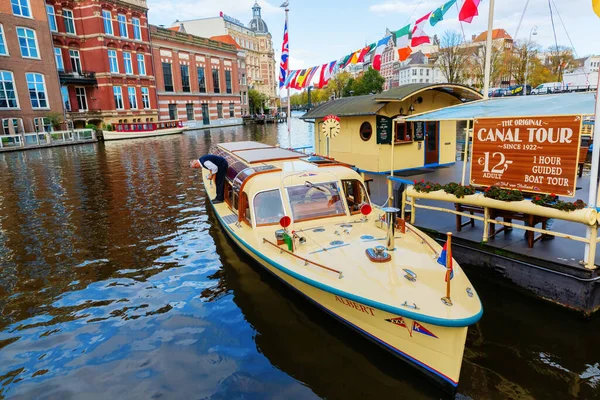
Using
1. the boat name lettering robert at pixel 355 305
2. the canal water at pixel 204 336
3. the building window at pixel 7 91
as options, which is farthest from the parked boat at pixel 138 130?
the boat name lettering robert at pixel 355 305

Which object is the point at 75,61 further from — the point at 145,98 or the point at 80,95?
the point at 145,98

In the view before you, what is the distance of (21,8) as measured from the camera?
1490 inches

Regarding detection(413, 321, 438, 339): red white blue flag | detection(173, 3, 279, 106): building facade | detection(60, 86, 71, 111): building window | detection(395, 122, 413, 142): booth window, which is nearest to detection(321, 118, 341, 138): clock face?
detection(395, 122, 413, 142): booth window

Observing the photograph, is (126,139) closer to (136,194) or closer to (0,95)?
(0,95)

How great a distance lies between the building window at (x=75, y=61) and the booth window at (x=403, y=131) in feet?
156

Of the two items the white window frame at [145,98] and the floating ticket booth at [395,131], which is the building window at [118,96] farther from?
the floating ticket booth at [395,131]

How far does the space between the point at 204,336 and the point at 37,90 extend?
44.8 metres

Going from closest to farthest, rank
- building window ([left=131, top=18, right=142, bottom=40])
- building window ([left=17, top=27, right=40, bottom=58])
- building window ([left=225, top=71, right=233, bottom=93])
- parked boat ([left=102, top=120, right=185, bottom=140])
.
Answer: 1. building window ([left=17, top=27, right=40, bottom=58])
2. parked boat ([left=102, top=120, right=185, bottom=140])
3. building window ([left=131, top=18, right=142, bottom=40])
4. building window ([left=225, top=71, right=233, bottom=93])

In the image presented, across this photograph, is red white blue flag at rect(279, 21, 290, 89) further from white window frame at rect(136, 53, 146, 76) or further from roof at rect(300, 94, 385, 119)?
white window frame at rect(136, 53, 146, 76)

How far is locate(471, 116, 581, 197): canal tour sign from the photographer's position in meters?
6.89

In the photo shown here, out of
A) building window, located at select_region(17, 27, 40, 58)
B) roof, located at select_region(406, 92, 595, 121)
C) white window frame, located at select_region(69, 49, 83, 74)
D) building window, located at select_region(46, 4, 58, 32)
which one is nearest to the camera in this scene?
roof, located at select_region(406, 92, 595, 121)

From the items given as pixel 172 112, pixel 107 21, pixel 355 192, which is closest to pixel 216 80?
pixel 172 112

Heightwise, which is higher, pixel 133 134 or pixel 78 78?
pixel 78 78

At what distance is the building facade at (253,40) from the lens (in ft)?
294
